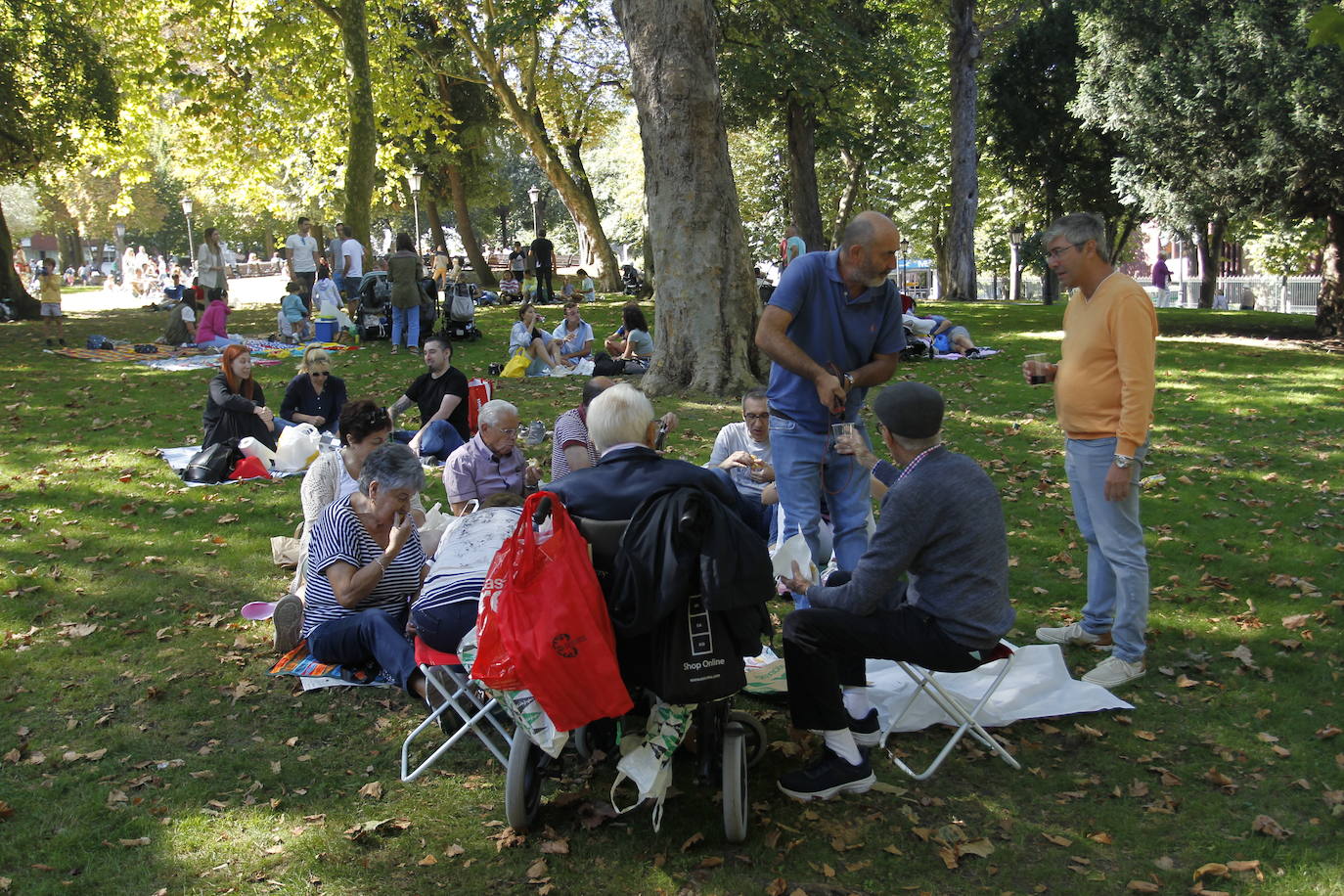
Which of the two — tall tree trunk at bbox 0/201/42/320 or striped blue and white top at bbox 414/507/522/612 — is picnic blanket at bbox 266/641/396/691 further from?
tall tree trunk at bbox 0/201/42/320

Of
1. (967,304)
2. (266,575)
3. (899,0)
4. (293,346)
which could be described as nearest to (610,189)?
(899,0)

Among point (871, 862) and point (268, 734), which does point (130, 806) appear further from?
point (871, 862)

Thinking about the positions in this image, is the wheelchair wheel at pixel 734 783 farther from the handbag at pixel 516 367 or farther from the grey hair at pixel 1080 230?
the handbag at pixel 516 367

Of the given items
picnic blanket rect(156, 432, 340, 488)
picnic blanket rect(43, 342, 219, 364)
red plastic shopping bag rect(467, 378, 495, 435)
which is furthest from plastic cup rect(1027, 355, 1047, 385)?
picnic blanket rect(43, 342, 219, 364)

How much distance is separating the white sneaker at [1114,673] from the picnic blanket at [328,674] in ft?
11.2

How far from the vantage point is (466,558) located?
468 cm

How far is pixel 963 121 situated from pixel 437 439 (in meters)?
21.2

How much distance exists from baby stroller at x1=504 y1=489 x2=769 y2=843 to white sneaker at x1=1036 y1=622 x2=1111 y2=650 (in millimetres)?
2401

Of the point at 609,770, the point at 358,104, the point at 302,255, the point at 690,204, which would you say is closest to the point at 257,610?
the point at 609,770

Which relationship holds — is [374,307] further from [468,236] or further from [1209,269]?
[1209,269]

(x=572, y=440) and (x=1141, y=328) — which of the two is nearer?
(x=1141, y=328)

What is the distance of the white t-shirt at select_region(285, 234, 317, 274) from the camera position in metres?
22.5

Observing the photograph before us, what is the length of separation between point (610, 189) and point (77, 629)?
206ft

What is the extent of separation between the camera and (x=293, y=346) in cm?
1927
